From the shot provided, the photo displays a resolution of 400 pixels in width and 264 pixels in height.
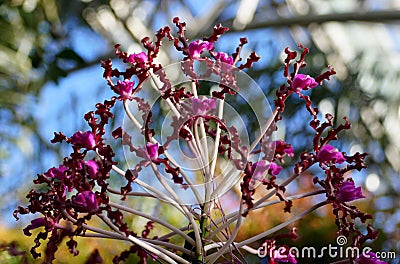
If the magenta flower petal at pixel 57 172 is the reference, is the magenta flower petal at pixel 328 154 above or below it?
above

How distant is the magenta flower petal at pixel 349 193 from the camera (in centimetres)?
51

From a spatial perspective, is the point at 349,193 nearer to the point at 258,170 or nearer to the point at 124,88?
the point at 258,170

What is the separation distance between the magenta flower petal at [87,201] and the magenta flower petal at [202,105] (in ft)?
0.40

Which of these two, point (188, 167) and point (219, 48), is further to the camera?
point (219, 48)

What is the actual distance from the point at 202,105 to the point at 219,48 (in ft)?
6.77

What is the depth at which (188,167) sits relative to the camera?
58 centimetres

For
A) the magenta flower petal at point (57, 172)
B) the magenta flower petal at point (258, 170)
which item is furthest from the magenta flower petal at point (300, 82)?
the magenta flower petal at point (57, 172)

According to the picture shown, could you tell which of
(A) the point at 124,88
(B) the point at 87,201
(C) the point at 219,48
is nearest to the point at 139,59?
(A) the point at 124,88

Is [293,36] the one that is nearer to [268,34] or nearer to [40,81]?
[268,34]

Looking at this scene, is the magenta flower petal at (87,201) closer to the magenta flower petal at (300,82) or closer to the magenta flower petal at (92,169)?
the magenta flower petal at (92,169)

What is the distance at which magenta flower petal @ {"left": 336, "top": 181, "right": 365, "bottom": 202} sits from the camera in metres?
0.51

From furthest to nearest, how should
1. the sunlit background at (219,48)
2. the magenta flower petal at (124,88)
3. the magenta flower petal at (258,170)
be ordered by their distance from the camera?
the sunlit background at (219,48)
the magenta flower petal at (124,88)
the magenta flower petal at (258,170)

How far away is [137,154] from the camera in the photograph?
532 millimetres

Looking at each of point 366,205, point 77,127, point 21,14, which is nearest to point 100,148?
point 366,205
